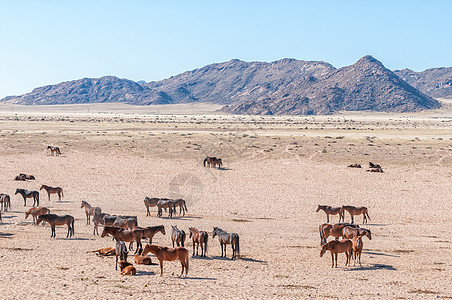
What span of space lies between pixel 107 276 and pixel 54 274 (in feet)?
5.18

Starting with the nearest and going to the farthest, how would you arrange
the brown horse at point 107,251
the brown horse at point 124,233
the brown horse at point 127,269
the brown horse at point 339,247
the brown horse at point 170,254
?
the brown horse at point 127,269, the brown horse at point 170,254, the brown horse at point 339,247, the brown horse at point 107,251, the brown horse at point 124,233

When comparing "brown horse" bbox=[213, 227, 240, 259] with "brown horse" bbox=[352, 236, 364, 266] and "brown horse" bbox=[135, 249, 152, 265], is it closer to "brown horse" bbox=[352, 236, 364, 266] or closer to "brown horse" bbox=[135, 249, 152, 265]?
"brown horse" bbox=[135, 249, 152, 265]

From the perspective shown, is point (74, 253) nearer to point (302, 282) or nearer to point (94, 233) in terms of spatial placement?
point (94, 233)

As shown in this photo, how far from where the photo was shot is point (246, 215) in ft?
88.8

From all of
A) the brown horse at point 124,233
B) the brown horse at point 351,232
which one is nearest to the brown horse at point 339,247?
the brown horse at point 351,232

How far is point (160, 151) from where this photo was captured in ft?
181

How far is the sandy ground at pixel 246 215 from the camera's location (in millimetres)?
14477

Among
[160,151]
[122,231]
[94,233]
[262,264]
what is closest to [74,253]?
[122,231]

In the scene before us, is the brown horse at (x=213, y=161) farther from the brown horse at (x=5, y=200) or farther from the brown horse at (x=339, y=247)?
the brown horse at (x=339, y=247)

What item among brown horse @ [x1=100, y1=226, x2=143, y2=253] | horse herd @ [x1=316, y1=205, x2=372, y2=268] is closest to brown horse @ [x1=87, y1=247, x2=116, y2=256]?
brown horse @ [x1=100, y1=226, x2=143, y2=253]

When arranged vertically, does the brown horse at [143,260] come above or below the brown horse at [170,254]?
below

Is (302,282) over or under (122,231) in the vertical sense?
under

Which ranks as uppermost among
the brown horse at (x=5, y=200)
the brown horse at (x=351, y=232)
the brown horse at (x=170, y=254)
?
the brown horse at (x=5, y=200)

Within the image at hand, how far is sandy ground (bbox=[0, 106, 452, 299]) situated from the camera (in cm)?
1448
